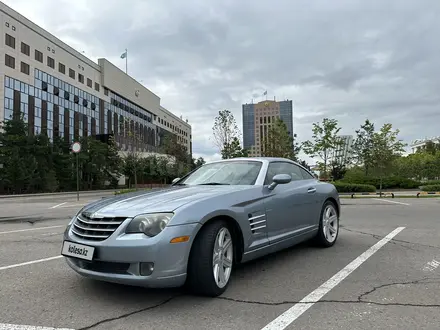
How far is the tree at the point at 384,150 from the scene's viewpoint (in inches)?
1391

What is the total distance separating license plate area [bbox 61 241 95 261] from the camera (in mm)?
3473

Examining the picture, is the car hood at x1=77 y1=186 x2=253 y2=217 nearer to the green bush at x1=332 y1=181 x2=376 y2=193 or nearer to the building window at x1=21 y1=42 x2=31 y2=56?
the green bush at x1=332 y1=181 x2=376 y2=193

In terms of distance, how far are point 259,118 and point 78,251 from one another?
45.3m

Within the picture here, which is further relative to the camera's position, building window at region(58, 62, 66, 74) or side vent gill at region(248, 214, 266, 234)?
building window at region(58, 62, 66, 74)

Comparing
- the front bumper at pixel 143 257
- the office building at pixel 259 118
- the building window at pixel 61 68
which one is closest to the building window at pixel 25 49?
the building window at pixel 61 68

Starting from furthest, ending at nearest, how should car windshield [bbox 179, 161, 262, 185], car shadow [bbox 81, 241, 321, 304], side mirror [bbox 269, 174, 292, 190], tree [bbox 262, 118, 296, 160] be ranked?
1. tree [bbox 262, 118, 296, 160]
2. car windshield [bbox 179, 161, 262, 185]
3. side mirror [bbox 269, 174, 292, 190]
4. car shadow [bbox 81, 241, 321, 304]

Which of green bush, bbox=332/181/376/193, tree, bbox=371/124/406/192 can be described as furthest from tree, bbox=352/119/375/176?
green bush, bbox=332/181/376/193

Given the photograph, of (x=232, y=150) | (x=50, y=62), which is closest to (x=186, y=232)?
(x=232, y=150)

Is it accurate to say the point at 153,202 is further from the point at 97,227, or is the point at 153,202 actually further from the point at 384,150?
the point at 384,150

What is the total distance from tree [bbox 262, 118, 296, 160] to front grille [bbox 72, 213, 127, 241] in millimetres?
31607

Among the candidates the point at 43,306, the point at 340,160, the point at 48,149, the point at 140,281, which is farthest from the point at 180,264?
the point at 48,149

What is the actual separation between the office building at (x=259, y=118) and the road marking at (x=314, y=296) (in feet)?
117

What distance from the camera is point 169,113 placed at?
111 meters

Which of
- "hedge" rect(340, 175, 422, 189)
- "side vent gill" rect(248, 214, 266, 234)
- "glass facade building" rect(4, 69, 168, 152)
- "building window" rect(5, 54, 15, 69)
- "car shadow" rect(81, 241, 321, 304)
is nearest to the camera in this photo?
"car shadow" rect(81, 241, 321, 304)
